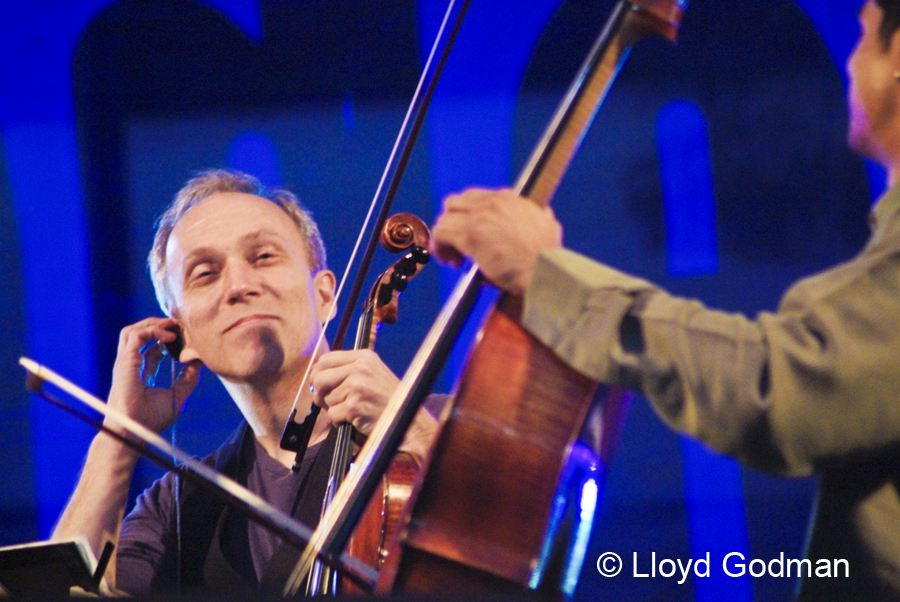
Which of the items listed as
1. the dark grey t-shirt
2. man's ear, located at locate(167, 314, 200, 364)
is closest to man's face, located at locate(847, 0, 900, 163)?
the dark grey t-shirt

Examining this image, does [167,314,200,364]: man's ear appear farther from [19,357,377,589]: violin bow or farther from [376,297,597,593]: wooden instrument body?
[376,297,597,593]: wooden instrument body

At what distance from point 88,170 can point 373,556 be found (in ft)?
5.58

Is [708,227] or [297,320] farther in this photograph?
[708,227]

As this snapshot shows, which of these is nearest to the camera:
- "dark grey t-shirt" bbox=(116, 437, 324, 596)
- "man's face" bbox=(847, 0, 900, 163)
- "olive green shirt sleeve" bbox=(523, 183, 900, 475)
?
"olive green shirt sleeve" bbox=(523, 183, 900, 475)

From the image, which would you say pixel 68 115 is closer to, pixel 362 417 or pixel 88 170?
pixel 88 170

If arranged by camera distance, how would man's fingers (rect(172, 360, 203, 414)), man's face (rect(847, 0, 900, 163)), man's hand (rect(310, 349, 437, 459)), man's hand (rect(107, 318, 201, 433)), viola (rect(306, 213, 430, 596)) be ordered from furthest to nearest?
man's fingers (rect(172, 360, 203, 414)) → man's hand (rect(107, 318, 201, 433)) → man's hand (rect(310, 349, 437, 459)) → viola (rect(306, 213, 430, 596)) → man's face (rect(847, 0, 900, 163))

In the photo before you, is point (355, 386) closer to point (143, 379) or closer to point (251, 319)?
point (251, 319)

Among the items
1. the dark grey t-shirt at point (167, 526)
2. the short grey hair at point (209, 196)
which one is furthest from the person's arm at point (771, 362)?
the short grey hair at point (209, 196)

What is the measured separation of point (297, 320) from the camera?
2152 mm

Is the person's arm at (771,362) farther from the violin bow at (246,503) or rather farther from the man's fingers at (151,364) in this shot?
the man's fingers at (151,364)

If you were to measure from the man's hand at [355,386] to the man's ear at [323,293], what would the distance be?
1.70ft

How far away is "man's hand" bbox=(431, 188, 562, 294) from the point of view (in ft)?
3.55

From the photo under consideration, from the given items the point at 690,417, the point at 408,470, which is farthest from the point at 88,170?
the point at 690,417

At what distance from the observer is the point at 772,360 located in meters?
0.94
